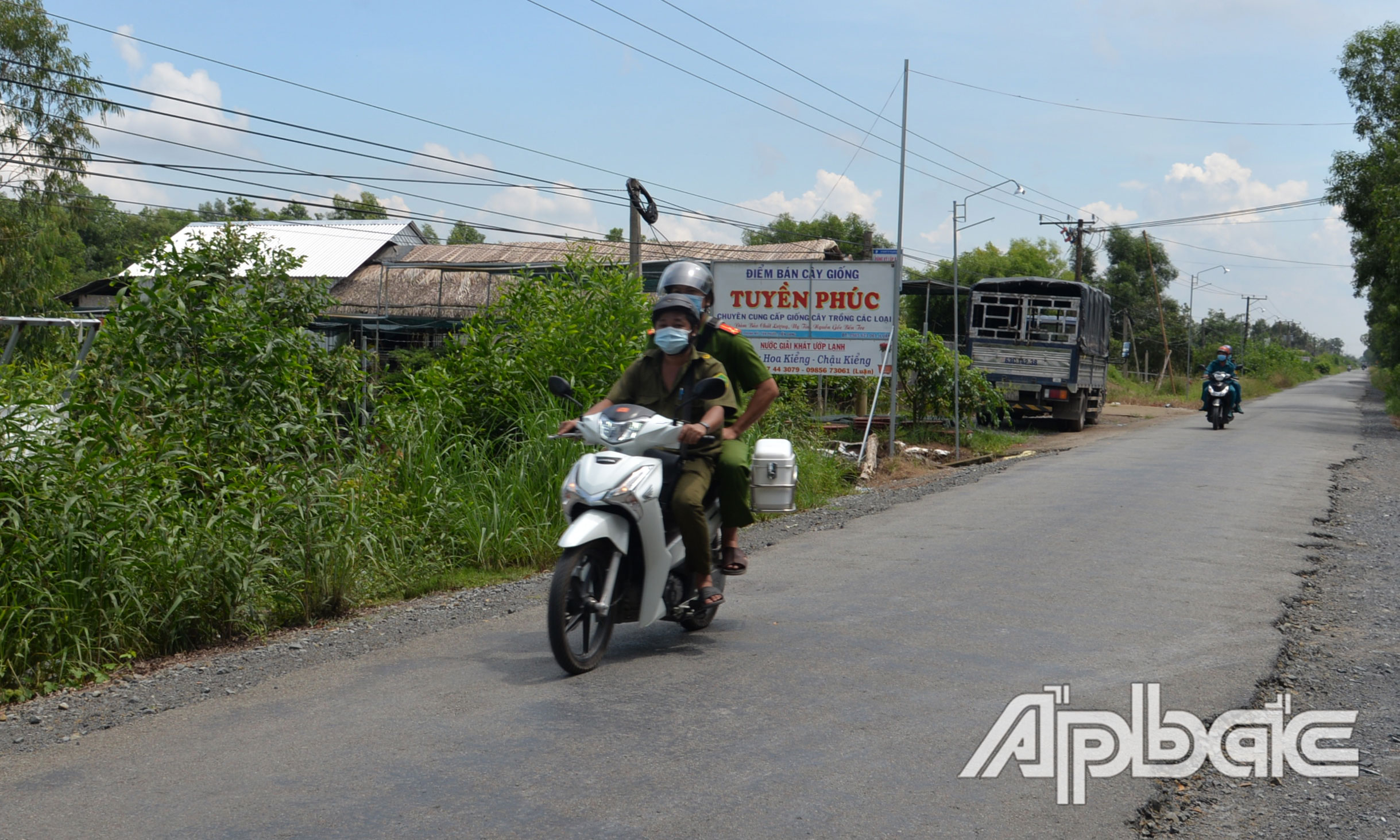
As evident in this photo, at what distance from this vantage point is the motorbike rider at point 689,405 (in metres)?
5.19

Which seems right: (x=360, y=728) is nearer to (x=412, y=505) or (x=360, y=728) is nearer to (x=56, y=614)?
(x=56, y=614)

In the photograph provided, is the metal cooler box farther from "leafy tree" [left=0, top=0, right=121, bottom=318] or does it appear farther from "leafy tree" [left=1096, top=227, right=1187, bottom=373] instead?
"leafy tree" [left=1096, top=227, right=1187, bottom=373]

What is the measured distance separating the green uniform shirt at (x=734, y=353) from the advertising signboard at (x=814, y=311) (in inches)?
353

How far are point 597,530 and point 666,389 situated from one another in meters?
1.01

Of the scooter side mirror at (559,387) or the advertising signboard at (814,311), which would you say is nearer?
the scooter side mirror at (559,387)

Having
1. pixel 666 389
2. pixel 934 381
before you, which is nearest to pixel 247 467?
pixel 666 389

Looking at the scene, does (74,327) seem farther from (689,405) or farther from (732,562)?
(732,562)

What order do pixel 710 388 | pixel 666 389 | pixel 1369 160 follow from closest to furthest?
pixel 710 388 < pixel 666 389 < pixel 1369 160

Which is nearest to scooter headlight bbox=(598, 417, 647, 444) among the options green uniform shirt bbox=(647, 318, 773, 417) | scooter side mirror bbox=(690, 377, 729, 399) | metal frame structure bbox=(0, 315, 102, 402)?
scooter side mirror bbox=(690, 377, 729, 399)

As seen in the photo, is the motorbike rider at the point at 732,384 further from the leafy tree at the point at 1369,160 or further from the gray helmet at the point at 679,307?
the leafy tree at the point at 1369,160

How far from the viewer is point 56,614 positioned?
5.50m

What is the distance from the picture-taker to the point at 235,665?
5.44 metres

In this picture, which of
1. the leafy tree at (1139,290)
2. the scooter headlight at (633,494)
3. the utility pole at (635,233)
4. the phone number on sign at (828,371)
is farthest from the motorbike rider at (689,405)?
the leafy tree at (1139,290)

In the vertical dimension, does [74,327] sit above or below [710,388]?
above
